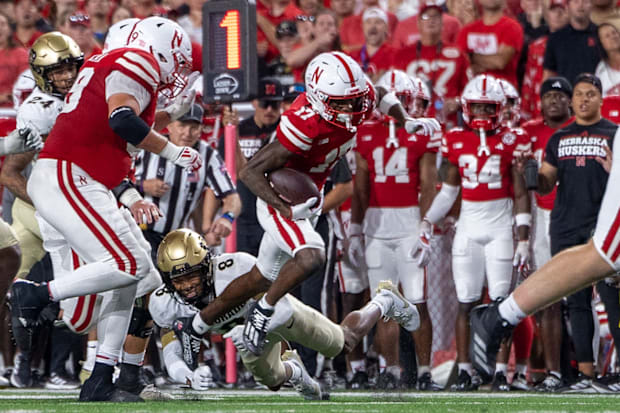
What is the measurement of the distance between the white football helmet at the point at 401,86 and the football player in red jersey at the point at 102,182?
260 cm

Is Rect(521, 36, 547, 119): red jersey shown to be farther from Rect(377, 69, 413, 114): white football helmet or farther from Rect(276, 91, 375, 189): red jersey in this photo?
Rect(276, 91, 375, 189): red jersey

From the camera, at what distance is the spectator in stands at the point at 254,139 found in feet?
26.3

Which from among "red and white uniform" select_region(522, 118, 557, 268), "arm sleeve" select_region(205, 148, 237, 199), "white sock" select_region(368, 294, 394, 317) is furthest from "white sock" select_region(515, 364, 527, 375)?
"arm sleeve" select_region(205, 148, 237, 199)

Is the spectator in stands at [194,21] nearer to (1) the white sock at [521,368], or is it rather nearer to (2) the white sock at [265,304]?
(1) the white sock at [521,368]

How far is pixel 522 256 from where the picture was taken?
7453 millimetres

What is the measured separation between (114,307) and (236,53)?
104 inches

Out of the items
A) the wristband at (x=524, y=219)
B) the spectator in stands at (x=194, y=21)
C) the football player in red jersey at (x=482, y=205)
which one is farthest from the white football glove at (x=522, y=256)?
the spectator in stands at (x=194, y=21)

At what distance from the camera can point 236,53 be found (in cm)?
771

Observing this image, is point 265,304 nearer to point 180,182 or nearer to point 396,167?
point 180,182

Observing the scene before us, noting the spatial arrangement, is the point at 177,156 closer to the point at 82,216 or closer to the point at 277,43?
the point at 82,216

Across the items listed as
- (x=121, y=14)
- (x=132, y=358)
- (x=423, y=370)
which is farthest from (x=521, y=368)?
(x=121, y=14)

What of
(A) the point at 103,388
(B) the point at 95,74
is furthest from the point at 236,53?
(A) the point at 103,388

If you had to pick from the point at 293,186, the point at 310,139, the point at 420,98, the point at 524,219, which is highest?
the point at 420,98

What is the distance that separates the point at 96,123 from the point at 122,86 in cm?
24
